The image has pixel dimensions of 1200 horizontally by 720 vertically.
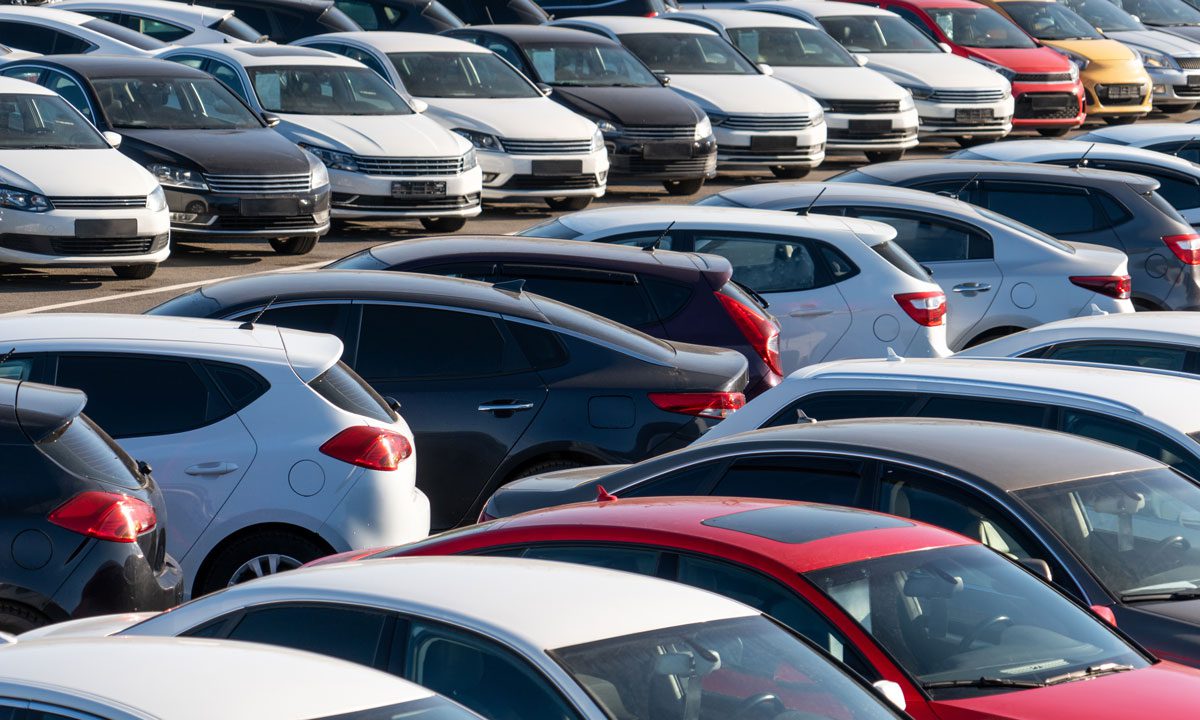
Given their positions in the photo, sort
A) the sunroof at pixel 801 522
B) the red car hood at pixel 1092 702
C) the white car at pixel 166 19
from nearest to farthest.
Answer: the red car hood at pixel 1092 702 → the sunroof at pixel 801 522 → the white car at pixel 166 19

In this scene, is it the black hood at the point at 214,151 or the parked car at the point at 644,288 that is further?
the black hood at the point at 214,151

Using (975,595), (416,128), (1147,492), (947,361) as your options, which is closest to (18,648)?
(975,595)

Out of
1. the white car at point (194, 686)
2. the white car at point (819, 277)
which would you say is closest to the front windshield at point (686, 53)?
the white car at point (819, 277)

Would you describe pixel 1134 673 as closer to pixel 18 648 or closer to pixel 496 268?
pixel 18 648

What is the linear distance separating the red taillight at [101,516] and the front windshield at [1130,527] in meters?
3.16

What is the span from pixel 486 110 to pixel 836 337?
8.65 m

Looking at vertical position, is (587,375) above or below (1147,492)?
below

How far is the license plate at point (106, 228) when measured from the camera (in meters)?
14.9

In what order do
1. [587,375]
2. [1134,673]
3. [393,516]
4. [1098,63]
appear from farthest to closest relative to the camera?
[1098,63]
[587,375]
[393,516]
[1134,673]

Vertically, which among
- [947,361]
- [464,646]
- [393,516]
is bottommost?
[393,516]

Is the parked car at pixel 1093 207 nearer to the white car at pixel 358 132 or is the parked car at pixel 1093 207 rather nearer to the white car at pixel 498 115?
the white car at pixel 358 132

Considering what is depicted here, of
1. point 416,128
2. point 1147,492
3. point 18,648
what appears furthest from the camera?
point 416,128

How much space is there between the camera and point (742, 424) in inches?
322

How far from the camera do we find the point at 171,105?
56.9 feet
